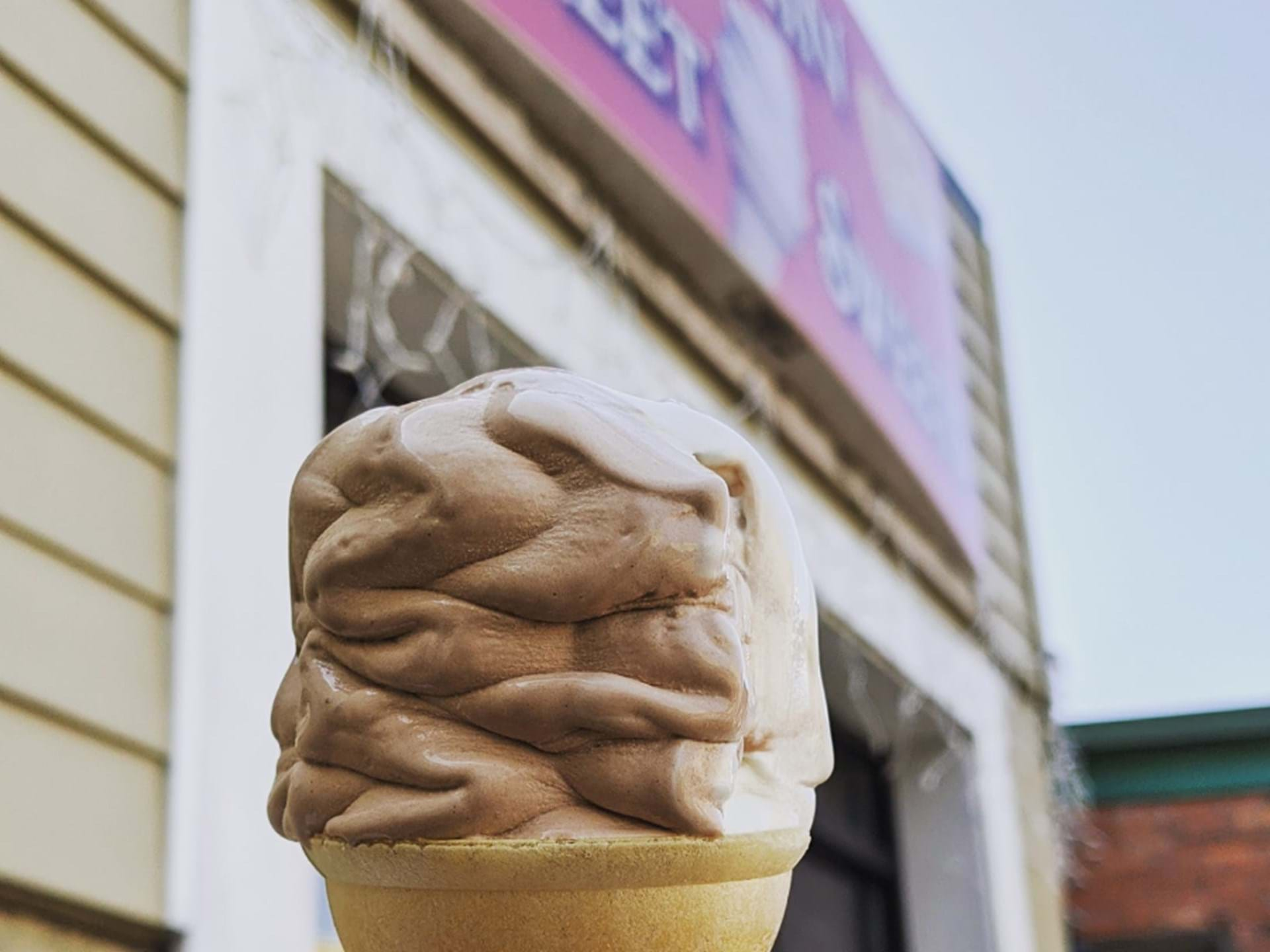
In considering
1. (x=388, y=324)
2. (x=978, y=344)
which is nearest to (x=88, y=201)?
(x=388, y=324)

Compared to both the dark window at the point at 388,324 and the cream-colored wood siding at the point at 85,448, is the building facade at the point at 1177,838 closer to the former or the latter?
the dark window at the point at 388,324

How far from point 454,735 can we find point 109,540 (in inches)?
36.9

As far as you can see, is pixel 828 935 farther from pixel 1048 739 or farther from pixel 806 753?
pixel 806 753

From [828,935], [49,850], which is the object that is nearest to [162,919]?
[49,850]

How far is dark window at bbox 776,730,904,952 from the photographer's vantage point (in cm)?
379

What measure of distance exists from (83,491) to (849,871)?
114 inches

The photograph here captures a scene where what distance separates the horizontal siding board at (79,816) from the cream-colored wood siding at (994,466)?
3.29m

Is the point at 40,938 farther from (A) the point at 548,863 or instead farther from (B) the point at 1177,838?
(B) the point at 1177,838

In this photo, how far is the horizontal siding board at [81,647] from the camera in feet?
4.85

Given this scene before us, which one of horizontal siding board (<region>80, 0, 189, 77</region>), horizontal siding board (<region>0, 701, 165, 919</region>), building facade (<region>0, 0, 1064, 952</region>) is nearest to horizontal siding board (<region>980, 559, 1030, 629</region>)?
building facade (<region>0, 0, 1064, 952</region>)

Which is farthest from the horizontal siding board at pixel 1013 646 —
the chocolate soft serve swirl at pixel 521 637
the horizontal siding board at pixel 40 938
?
the chocolate soft serve swirl at pixel 521 637

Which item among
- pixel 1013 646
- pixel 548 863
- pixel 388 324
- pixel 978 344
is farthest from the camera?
pixel 978 344

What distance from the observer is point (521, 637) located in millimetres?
773

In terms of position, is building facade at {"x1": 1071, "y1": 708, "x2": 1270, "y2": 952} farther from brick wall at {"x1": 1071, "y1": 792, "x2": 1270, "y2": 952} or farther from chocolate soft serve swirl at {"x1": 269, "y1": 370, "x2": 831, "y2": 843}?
chocolate soft serve swirl at {"x1": 269, "y1": 370, "x2": 831, "y2": 843}
